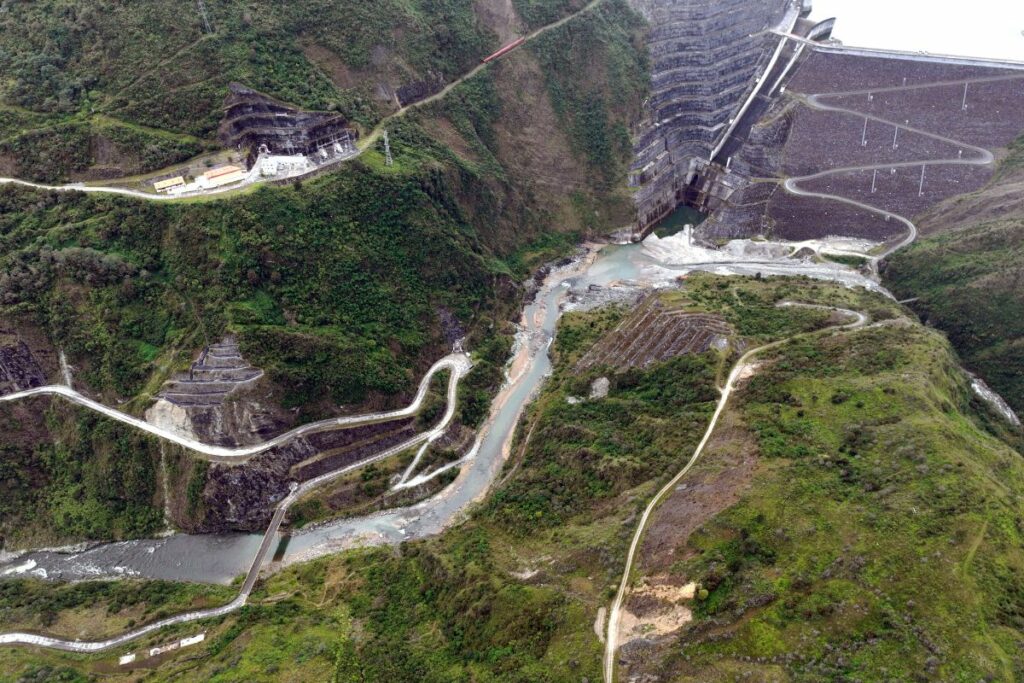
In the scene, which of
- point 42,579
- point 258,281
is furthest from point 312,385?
point 42,579

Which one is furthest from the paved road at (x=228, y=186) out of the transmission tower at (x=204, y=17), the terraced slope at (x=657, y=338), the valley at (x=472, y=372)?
the terraced slope at (x=657, y=338)

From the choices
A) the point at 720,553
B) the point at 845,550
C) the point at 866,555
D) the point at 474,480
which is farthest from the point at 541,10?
the point at 866,555

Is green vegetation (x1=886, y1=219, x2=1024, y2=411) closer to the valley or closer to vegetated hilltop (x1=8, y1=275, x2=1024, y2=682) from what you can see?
the valley

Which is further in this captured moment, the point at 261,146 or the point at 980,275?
the point at 261,146

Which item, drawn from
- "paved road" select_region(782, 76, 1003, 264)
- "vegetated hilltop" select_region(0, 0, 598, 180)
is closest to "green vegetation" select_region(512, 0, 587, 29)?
"vegetated hilltop" select_region(0, 0, 598, 180)

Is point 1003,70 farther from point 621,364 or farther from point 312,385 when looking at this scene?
point 312,385

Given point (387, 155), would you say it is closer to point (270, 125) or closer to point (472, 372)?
point (270, 125)
